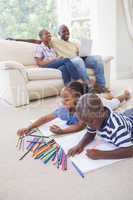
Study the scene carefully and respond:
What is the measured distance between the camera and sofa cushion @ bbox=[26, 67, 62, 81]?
294cm

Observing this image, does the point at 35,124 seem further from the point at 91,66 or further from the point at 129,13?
the point at 129,13

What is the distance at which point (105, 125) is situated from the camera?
1.46m

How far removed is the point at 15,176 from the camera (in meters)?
1.40

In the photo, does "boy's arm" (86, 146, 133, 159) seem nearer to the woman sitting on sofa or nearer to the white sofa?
the white sofa

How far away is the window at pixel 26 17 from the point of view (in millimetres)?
4336

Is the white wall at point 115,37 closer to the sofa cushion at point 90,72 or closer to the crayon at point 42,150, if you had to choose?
the sofa cushion at point 90,72

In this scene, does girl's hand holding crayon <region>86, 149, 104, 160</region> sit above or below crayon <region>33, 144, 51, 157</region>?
above

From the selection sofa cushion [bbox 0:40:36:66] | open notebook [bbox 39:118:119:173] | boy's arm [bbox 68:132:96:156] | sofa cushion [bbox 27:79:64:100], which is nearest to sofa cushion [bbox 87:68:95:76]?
sofa cushion [bbox 27:79:64:100]

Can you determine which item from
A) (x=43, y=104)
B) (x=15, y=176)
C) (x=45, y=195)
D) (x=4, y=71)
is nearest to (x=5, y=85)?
(x=4, y=71)

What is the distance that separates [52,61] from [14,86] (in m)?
0.69

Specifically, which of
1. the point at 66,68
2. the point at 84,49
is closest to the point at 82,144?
the point at 66,68

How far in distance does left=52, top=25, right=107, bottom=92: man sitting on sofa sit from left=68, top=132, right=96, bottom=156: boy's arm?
166 cm

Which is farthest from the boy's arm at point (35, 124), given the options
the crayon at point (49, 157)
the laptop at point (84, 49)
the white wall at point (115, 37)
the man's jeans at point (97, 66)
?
the white wall at point (115, 37)

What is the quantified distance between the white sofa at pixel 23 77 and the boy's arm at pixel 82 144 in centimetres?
142
